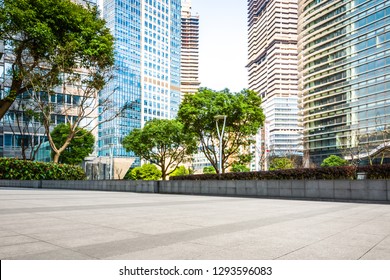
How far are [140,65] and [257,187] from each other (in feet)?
379

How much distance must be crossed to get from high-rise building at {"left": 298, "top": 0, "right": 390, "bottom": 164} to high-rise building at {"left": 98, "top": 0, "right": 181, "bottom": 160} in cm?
5072

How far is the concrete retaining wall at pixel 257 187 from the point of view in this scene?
13.9 meters

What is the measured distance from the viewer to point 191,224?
21.5 feet

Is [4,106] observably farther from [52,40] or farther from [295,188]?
[295,188]

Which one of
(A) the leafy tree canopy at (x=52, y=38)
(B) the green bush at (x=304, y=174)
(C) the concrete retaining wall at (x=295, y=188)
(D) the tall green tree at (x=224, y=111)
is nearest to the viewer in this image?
(C) the concrete retaining wall at (x=295, y=188)

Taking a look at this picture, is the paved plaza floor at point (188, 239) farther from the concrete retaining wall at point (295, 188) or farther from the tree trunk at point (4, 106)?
the tree trunk at point (4, 106)

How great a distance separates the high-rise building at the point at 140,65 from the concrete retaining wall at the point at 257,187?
8861 centimetres

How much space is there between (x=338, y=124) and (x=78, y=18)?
9036cm

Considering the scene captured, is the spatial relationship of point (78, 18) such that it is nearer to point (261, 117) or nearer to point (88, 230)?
point (261, 117)

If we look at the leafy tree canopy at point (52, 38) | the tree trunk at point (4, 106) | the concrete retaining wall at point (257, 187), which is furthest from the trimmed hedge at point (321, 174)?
the tree trunk at point (4, 106)

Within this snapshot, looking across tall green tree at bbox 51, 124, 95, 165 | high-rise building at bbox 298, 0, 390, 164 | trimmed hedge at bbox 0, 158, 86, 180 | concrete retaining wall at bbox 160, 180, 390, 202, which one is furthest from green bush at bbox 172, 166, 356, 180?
high-rise building at bbox 298, 0, 390, 164

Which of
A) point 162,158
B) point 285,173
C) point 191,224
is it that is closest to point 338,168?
point 285,173

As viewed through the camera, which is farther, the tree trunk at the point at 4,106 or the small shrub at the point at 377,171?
the tree trunk at the point at 4,106

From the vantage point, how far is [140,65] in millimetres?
126750
